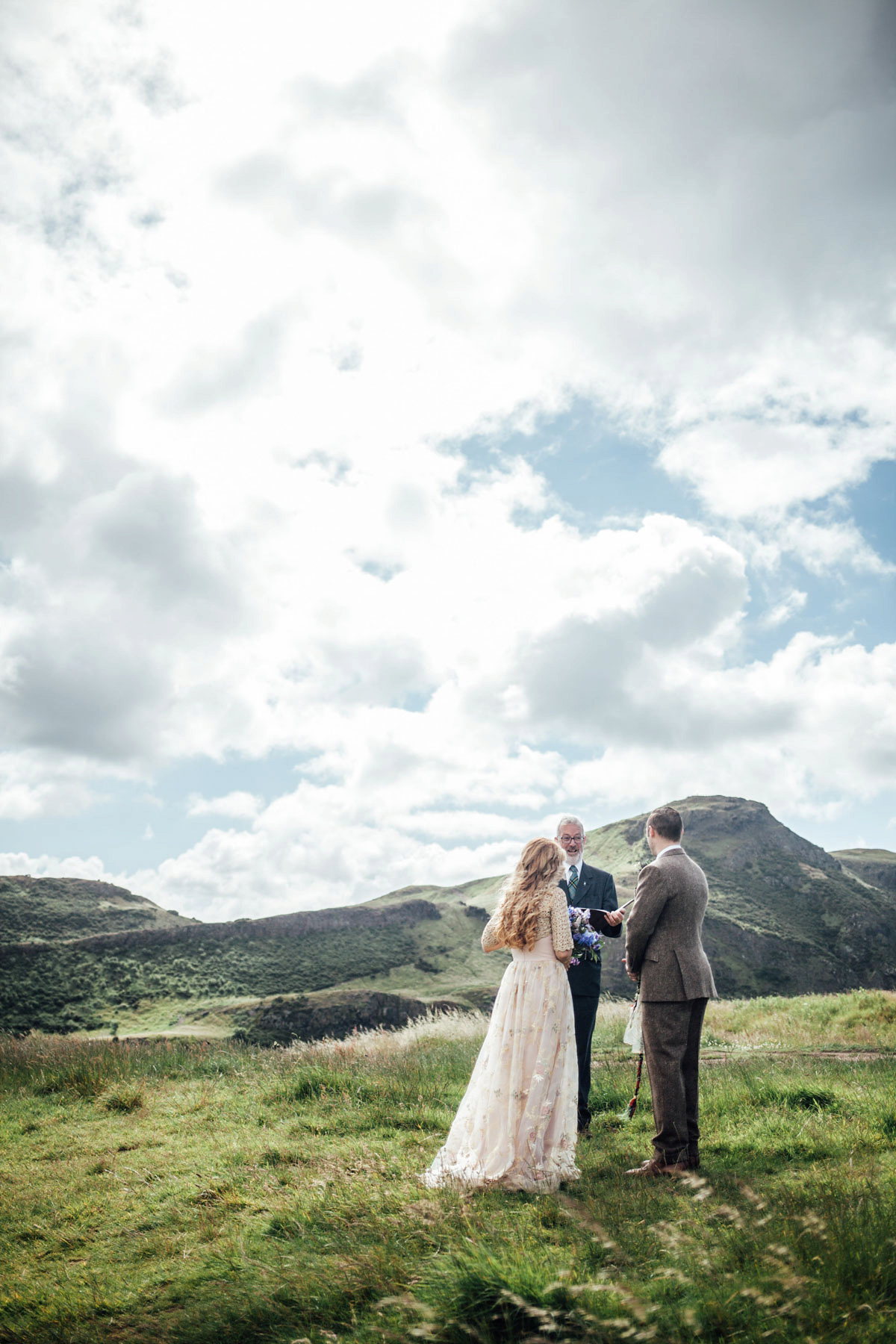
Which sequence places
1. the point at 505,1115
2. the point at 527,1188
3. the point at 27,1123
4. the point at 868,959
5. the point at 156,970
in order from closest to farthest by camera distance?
1. the point at 527,1188
2. the point at 505,1115
3. the point at 27,1123
4. the point at 156,970
5. the point at 868,959

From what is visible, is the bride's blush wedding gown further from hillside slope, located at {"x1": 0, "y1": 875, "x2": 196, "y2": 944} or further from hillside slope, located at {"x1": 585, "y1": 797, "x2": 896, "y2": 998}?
hillside slope, located at {"x1": 0, "y1": 875, "x2": 196, "y2": 944}

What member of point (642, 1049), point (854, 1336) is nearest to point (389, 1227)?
point (854, 1336)

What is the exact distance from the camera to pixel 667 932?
597 cm

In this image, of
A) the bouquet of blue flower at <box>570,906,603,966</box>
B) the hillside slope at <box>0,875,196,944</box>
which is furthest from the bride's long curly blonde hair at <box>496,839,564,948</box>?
the hillside slope at <box>0,875,196,944</box>

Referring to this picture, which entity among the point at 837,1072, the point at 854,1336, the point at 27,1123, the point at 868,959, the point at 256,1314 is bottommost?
the point at 868,959

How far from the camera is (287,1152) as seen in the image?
21.5 feet

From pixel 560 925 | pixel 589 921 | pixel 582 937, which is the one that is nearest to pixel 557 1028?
pixel 560 925

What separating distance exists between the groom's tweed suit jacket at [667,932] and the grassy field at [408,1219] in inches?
51.2

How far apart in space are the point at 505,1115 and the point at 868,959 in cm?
8580

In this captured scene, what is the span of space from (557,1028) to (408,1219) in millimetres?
2024

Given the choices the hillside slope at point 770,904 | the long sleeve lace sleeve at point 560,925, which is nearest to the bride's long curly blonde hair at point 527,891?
the long sleeve lace sleeve at point 560,925

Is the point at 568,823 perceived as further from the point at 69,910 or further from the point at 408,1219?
the point at 69,910

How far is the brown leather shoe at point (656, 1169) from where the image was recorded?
213 inches

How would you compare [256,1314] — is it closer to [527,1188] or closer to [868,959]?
[527,1188]
